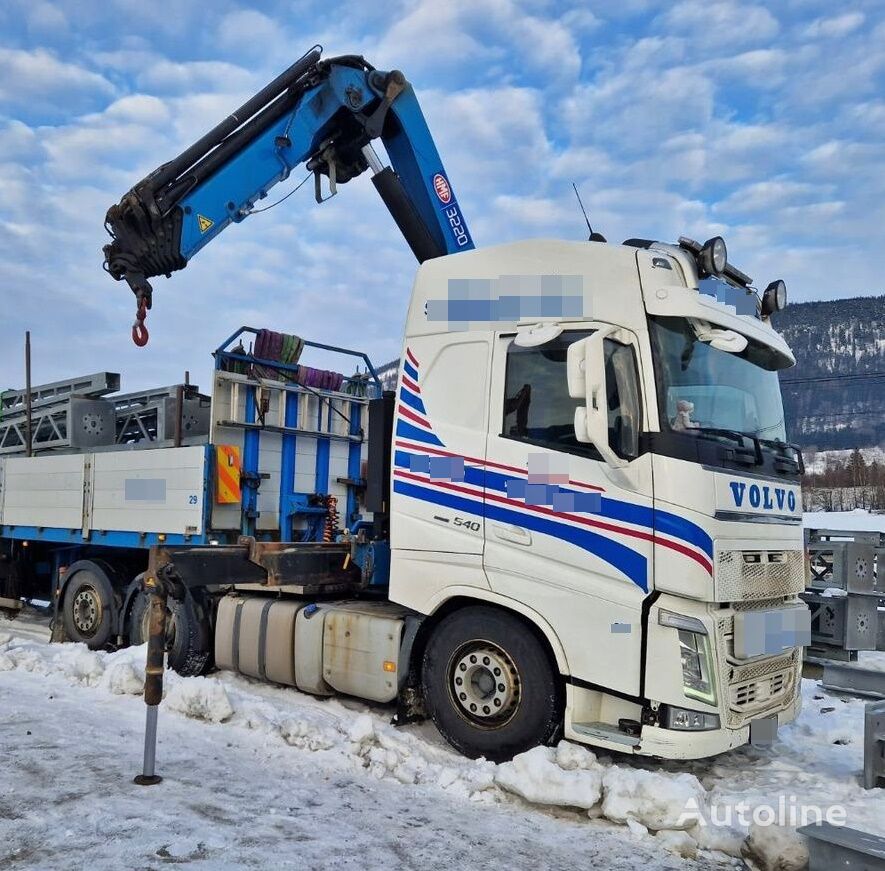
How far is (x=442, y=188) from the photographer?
7961mm

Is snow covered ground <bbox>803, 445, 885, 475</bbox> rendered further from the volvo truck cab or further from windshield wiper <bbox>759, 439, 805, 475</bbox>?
the volvo truck cab

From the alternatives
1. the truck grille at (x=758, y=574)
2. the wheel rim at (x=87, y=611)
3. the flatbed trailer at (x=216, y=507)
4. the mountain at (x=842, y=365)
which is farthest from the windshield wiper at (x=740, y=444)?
the mountain at (x=842, y=365)

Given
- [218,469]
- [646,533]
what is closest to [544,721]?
[646,533]

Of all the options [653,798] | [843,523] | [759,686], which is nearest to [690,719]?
[653,798]

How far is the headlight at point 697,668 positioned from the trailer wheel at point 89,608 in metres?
6.10

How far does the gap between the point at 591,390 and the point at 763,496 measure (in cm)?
138

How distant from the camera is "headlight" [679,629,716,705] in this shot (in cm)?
445

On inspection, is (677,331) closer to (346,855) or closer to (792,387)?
(792,387)

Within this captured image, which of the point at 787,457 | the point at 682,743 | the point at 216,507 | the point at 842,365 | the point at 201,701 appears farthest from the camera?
the point at 842,365

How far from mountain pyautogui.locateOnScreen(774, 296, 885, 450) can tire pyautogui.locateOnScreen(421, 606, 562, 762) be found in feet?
250

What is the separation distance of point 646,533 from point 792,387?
2232 mm

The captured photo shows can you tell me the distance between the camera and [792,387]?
6008 mm

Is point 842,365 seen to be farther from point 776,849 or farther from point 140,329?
point 776,849

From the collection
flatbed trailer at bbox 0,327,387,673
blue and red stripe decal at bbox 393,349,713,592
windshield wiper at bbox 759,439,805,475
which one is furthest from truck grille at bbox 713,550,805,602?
flatbed trailer at bbox 0,327,387,673
